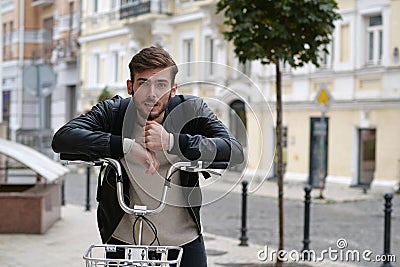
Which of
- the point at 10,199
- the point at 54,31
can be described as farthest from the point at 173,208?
the point at 54,31

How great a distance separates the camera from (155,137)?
11.5ft

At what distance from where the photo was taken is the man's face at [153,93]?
365cm

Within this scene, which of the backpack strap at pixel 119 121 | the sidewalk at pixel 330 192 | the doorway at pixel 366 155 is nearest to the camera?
the backpack strap at pixel 119 121

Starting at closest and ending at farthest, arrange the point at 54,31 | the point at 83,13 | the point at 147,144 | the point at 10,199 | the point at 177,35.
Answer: the point at 147,144 → the point at 10,199 → the point at 177,35 → the point at 83,13 → the point at 54,31

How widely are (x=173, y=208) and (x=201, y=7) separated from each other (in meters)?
27.4

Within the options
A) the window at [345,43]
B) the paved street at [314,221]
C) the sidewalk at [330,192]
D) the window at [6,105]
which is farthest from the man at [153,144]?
the window at [6,105]

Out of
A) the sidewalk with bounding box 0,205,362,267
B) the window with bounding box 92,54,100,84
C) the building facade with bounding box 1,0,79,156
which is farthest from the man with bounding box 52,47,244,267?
the window with bounding box 92,54,100,84

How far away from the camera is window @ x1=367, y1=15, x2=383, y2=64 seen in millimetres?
24266

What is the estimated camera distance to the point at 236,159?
12.0 feet

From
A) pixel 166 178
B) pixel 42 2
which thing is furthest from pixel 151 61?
pixel 42 2

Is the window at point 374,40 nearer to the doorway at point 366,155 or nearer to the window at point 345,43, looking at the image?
the window at point 345,43

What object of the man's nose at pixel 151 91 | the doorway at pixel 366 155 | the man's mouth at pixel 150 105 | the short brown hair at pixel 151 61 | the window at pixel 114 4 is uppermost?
the window at pixel 114 4

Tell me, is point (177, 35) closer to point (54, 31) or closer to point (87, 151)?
point (54, 31)

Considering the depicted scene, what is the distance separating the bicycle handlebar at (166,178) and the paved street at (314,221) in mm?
6711
